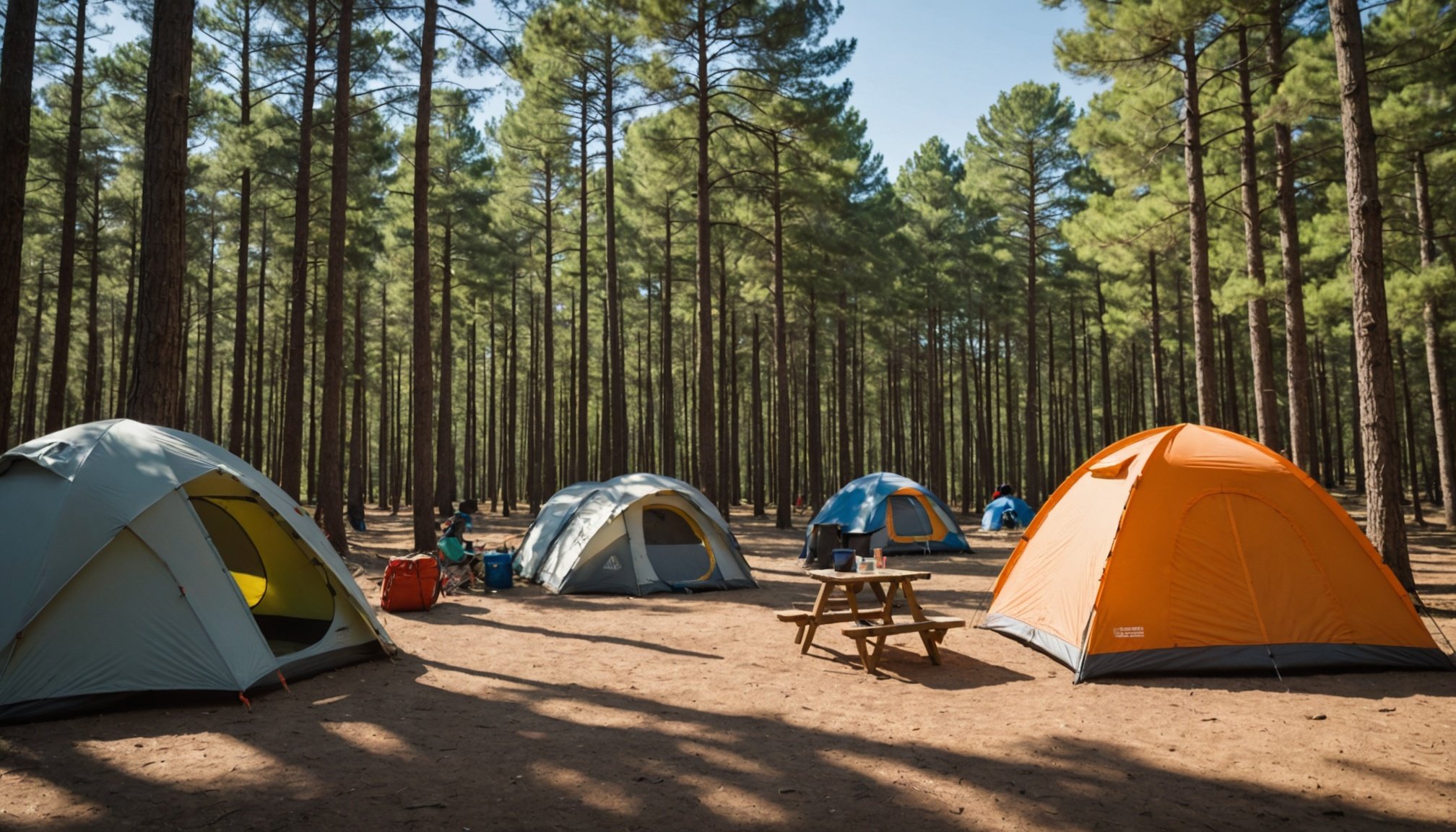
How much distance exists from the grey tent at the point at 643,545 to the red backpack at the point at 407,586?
1996mm

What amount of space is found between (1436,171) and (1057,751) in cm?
1578

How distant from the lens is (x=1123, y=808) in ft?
12.7

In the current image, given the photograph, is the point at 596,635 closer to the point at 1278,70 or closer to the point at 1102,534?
the point at 1102,534

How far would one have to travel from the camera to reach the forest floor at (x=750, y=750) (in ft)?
12.6

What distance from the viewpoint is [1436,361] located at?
17234 millimetres

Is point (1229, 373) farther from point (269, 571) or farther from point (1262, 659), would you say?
point (269, 571)

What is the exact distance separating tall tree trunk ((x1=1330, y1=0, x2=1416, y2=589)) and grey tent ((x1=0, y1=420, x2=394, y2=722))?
405 inches

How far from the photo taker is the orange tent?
6332 mm

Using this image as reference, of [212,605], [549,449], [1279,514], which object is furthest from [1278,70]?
[549,449]

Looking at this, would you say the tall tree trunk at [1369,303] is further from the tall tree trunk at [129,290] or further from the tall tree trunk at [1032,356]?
the tall tree trunk at [129,290]

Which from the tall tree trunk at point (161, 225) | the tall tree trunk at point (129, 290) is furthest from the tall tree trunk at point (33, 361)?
the tall tree trunk at point (161, 225)

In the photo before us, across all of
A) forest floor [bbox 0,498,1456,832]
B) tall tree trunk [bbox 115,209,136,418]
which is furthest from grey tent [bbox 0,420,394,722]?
tall tree trunk [bbox 115,209,136,418]

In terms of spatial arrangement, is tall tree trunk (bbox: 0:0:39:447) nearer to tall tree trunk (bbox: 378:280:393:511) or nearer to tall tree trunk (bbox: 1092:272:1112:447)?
tall tree trunk (bbox: 378:280:393:511)

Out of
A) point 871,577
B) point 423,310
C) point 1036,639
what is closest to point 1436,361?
point 1036,639
